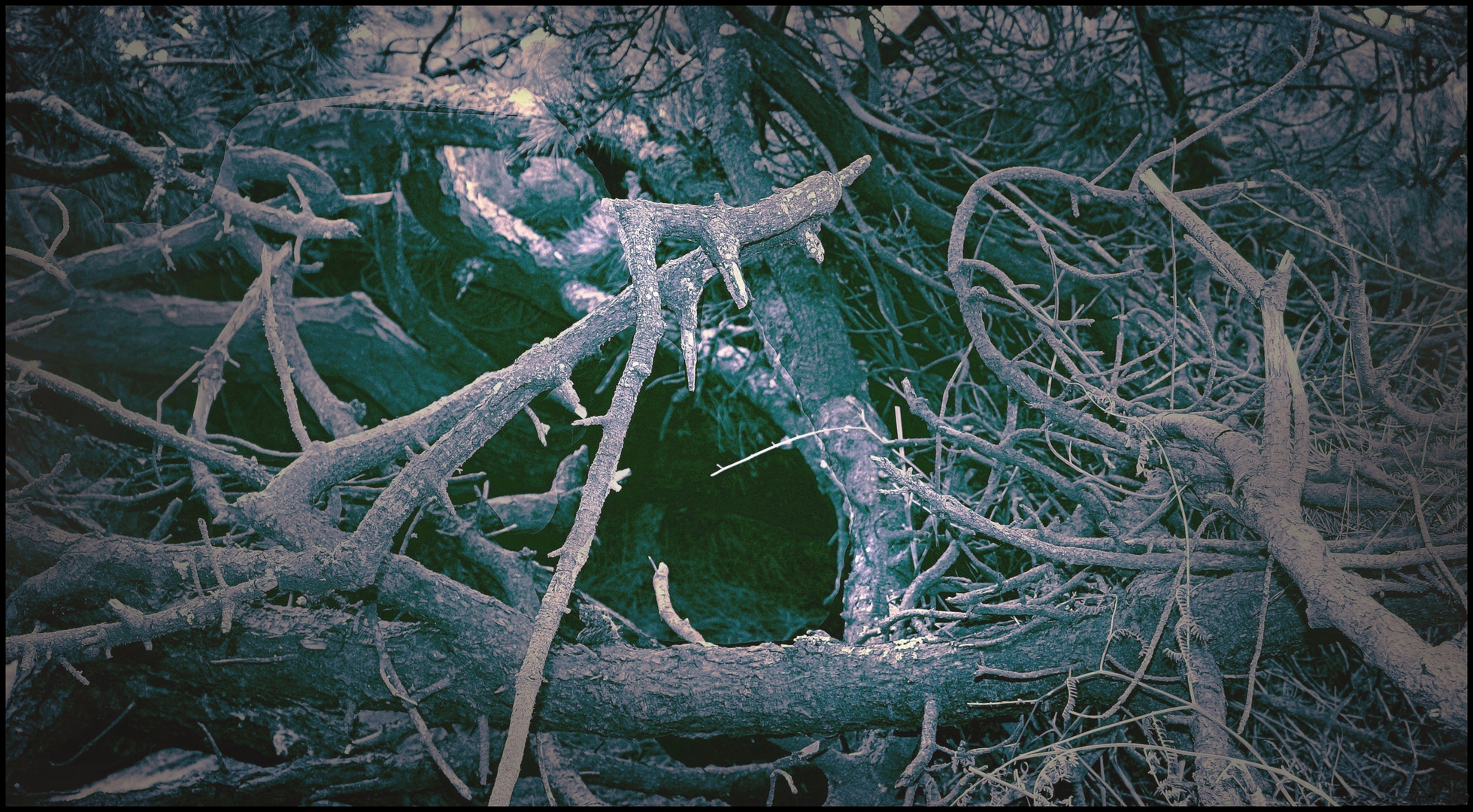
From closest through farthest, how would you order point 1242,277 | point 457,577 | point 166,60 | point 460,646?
point 1242,277 < point 460,646 < point 166,60 < point 457,577

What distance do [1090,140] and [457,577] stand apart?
11.6 ft

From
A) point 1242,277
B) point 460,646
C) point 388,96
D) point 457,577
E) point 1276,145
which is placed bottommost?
point 457,577

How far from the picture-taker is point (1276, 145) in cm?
268

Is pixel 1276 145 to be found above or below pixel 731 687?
above

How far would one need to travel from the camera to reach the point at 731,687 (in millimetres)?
1896

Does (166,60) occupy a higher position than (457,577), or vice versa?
(166,60)

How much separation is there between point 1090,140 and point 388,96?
306cm

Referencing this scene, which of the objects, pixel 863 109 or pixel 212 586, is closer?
pixel 212 586

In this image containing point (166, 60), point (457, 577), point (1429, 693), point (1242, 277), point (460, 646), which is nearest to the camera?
point (1429, 693)

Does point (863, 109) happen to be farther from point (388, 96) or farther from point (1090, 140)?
point (388, 96)

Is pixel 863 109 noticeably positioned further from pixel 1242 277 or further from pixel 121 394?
pixel 121 394

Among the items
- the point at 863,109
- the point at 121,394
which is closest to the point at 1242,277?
the point at 863,109

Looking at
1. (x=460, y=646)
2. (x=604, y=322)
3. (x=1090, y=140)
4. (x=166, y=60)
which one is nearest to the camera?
(x=604, y=322)

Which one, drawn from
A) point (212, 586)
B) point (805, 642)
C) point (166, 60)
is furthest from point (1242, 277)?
point (166, 60)
